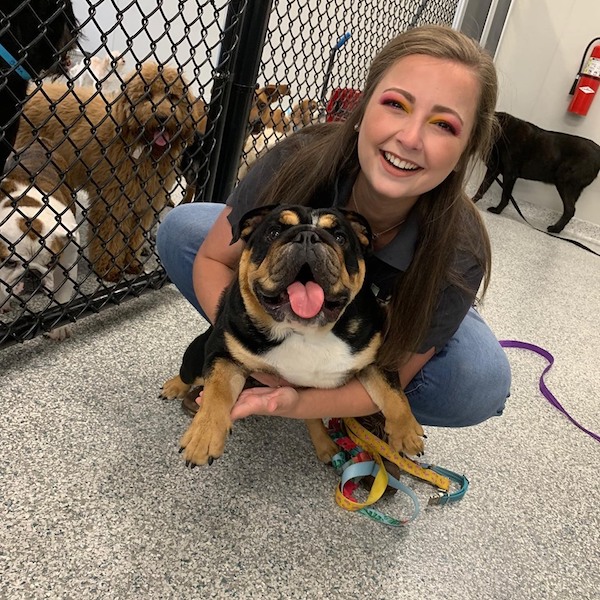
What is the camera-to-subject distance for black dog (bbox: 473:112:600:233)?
4.50 meters

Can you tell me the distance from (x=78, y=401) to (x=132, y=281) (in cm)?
65

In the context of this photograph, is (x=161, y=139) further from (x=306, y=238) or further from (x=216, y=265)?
(x=306, y=238)

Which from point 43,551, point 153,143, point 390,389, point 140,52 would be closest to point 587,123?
Result: point 140,52

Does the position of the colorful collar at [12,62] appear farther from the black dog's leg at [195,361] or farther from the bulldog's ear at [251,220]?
the black dog's leg at [195,361]

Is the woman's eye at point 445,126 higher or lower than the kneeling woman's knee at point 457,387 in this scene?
higher

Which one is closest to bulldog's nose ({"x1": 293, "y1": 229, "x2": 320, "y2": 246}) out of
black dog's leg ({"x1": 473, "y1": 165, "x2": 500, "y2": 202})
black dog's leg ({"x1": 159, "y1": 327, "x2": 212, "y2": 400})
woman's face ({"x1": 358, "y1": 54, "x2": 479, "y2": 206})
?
woman's face ({"x1": 358, "y1": 54, "x2": 479, "y2": 206})

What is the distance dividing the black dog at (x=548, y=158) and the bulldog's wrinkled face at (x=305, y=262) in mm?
3872

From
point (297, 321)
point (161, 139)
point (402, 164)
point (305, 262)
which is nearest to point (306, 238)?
point (305, 262)

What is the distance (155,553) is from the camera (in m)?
1.14

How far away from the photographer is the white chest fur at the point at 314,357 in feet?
3.87

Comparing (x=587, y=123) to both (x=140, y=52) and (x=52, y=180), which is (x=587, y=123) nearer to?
(x=140, y=52)

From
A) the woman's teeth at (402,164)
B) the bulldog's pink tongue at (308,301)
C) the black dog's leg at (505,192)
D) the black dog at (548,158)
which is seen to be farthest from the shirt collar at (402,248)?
the black dog's leg at (505,192)

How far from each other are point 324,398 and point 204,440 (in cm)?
33

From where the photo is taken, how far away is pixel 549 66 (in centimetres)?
484
